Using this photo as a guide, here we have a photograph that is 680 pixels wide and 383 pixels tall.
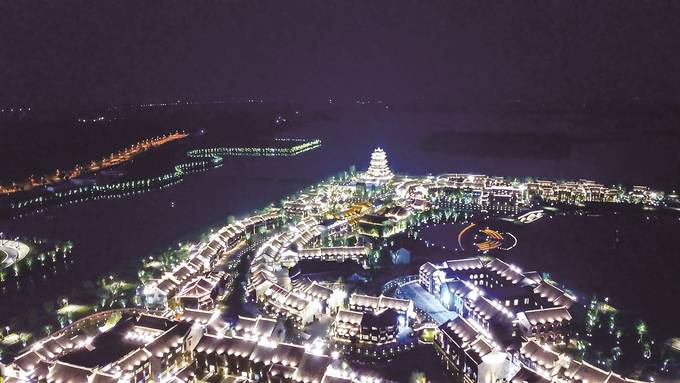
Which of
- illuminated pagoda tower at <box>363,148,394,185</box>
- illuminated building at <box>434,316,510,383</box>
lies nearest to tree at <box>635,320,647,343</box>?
illuminated building at <box>434,316,510,383</box>

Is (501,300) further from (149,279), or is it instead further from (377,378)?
(149,279)

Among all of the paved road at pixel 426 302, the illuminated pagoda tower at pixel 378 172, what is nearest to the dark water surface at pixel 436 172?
the illuminated pagoda tower at pixel 378 172

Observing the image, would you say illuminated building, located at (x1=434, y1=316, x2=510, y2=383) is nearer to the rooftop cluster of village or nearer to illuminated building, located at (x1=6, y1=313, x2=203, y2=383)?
the rooftop cluster of village

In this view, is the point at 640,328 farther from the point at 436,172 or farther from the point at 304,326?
the point at 436,172

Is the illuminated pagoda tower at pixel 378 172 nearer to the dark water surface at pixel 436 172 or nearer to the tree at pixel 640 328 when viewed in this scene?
the dark water surface at pixel 436 172

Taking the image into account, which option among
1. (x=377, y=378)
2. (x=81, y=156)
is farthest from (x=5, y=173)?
(x=377, y=378)

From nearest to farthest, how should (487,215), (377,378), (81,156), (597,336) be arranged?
(377,378) → (597,336) → (487,215) → (81,156)
